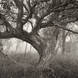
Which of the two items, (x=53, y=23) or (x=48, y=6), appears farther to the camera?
(x=53, y=23)

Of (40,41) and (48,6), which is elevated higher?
(48,6)

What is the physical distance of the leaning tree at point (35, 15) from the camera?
787cm

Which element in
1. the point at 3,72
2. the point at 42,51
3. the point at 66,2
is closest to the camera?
the point at 66,2

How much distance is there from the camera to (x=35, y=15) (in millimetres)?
9219

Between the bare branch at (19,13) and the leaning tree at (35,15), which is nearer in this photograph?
the leaning tree at (35,15)

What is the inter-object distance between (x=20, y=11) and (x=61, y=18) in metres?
2.56

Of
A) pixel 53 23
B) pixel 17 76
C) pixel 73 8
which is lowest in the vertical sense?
pixel 17 76

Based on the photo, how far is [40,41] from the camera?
10.5 meters

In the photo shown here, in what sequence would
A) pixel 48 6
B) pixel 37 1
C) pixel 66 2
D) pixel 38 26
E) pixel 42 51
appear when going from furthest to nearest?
pixel 42 51, pixel 38 26, pixel 48 6, pixel 37 1, pixel 66 2

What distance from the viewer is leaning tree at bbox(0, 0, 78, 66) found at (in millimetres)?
7871

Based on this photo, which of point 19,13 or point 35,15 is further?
point 35,15

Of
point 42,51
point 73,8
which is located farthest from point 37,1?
point 42,51

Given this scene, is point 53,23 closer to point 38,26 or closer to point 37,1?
point 38,26

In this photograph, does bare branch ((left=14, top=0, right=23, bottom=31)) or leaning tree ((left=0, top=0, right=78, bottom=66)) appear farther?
bare branch ((left=14, top=0, right=23, bottom=31))
